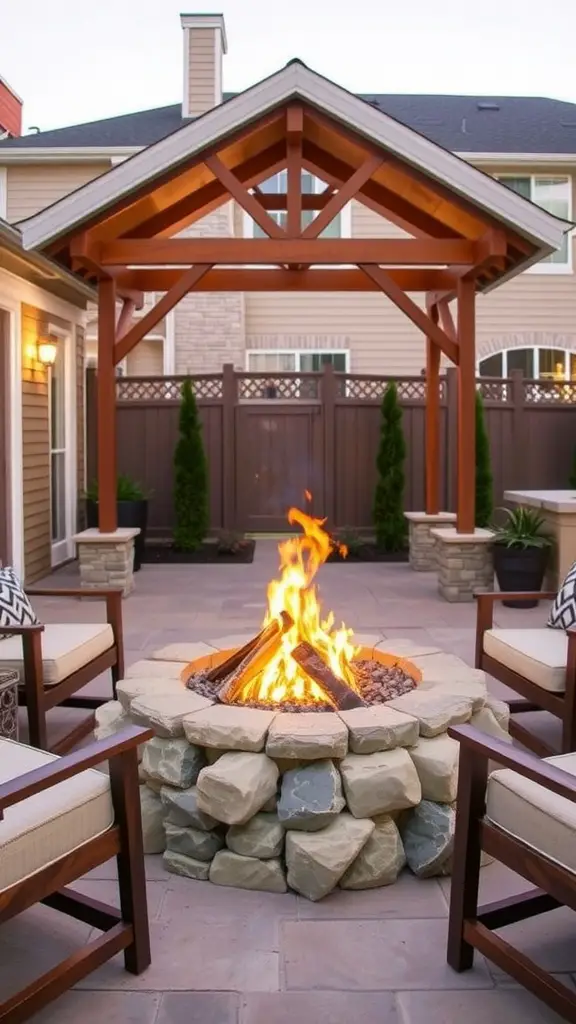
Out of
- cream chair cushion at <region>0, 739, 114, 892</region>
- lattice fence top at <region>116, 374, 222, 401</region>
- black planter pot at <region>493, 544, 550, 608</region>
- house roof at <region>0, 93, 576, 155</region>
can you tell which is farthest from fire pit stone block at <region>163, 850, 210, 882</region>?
house roof at <region>0, 93, 576, 155</region>

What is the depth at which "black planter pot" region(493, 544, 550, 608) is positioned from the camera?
7.77 m

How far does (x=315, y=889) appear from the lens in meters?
2.85

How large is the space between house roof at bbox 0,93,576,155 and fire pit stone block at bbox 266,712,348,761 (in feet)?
39.1

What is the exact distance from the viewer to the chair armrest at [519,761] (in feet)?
6.89

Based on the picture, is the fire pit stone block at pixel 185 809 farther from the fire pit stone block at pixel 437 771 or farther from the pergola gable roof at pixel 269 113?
the pergola gable roof at pixel 269 113

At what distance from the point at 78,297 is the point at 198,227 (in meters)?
4.64

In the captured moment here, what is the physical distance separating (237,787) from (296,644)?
2.74 ft

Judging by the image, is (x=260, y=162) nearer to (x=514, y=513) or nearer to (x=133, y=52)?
(x=514, y=513)

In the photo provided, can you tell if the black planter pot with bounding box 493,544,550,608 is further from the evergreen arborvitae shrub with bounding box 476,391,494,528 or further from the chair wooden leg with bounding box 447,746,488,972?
the chair wooden leg with bounding box 447,746,488,972

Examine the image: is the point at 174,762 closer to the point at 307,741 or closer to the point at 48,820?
the point at 307,741

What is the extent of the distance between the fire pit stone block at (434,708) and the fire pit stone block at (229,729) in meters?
0.48

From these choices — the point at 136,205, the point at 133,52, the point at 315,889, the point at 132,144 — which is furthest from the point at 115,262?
the point at 133,52

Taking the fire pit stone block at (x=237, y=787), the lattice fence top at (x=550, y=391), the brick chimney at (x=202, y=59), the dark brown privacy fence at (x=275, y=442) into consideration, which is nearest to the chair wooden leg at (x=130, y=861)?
the fire pit stone block at (x=237, y=787)

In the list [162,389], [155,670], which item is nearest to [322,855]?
[155,670]
